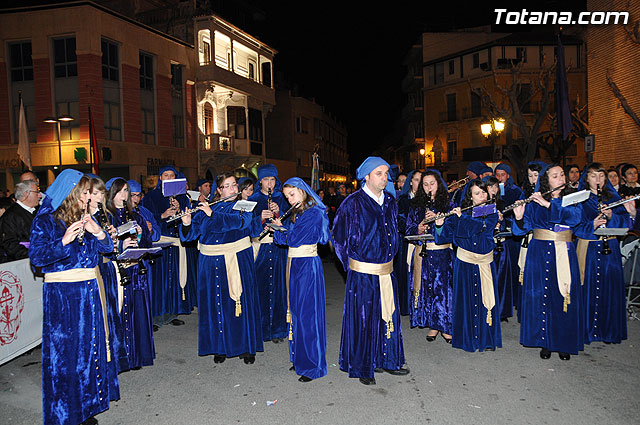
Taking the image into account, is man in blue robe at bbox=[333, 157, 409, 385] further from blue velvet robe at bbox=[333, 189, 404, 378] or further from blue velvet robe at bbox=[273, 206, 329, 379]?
blue velvet robe at bbox=[273, 206, 329, 379]

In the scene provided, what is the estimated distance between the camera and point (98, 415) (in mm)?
4348

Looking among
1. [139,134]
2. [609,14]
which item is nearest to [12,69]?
[139,134]

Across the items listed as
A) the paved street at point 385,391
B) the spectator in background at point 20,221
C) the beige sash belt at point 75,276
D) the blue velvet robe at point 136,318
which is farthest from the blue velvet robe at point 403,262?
the spectator in background at point 20,221

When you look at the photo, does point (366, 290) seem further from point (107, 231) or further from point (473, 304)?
point (107, 231)

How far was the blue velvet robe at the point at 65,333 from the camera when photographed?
385cm

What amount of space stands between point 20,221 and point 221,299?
3.62 meters

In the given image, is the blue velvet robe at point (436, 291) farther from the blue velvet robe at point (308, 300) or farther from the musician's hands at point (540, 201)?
the blue velvet robe at point (308, 300)

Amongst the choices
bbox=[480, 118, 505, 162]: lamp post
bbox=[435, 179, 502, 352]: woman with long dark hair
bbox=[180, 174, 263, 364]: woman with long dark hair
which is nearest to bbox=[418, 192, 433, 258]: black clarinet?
bbox=[435, 179, 502, 352]: woman with long dark hair

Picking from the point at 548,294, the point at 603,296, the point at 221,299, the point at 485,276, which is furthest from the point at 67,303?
the point at 603,296

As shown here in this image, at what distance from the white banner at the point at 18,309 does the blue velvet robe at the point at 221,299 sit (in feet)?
7.85

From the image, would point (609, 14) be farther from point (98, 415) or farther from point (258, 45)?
point (258, 45)

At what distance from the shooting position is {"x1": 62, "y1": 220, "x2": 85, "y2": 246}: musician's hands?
12.2 feet

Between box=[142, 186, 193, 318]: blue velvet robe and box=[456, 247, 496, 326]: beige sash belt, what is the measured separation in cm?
459

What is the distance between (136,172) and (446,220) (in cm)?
1847
